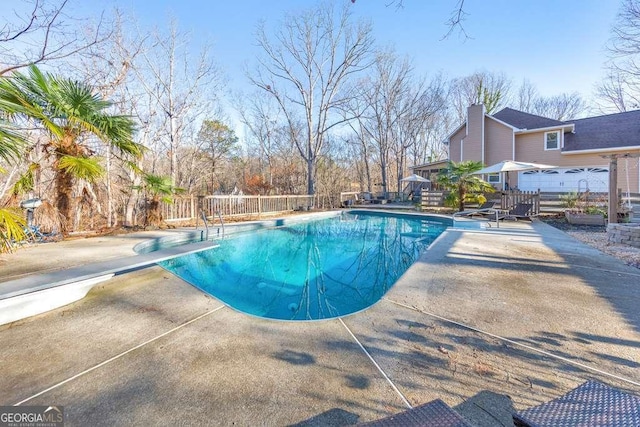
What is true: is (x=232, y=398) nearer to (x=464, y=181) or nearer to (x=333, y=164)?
(x=464, y=181)

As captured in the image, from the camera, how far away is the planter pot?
9438 millimetres

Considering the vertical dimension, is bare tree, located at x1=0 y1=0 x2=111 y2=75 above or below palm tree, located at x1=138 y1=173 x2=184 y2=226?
above

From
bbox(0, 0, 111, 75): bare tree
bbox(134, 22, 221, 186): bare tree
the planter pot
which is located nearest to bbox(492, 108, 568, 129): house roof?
the planter pot

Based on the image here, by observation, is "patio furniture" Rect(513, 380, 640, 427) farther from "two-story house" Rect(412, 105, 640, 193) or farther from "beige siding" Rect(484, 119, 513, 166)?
"beige siding" Rect(484, 119, 513, 166)

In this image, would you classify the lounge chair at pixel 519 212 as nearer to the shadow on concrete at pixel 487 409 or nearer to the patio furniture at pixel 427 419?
the shadow on concrete at pixel 487 409

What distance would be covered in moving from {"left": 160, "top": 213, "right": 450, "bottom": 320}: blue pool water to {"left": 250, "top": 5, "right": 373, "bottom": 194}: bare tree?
10219mm

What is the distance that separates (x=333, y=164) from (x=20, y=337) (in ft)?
87.8

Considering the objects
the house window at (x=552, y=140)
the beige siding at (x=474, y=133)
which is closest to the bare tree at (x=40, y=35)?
the beige siding at (x=474, y=133)

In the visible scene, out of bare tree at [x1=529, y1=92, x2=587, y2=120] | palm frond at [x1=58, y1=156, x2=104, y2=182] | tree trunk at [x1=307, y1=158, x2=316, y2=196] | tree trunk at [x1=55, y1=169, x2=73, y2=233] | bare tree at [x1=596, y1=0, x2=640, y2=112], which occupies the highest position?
bare tree at [x1=529, y1=92, x2=587, y2=120]

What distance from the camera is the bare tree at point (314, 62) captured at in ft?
59.9

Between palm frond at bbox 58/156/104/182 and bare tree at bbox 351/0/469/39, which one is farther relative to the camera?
palm frond at bbox 58/156/104/182

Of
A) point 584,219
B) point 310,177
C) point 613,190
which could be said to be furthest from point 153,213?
point 584,219

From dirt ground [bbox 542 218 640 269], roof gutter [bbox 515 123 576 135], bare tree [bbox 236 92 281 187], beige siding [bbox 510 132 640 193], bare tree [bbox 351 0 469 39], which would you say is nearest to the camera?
bare tree [bbox 351 0 469 39]

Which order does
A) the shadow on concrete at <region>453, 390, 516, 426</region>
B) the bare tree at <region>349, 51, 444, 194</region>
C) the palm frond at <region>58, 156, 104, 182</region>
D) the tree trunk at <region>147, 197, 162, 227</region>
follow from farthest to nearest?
the bare tree at <region>349, 51, 444, 194</region>, the tree trunk at <region>147, 197, 162, 227</region>, the palm frond at <region>58, 156, 104, 182</region>, the shadow on concrete at <region>453, 390, 516, 426</region>
